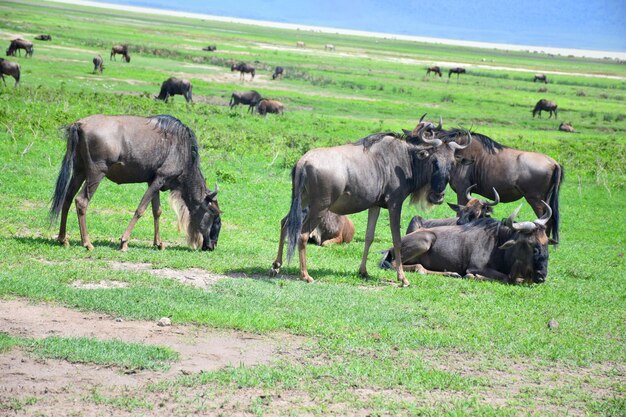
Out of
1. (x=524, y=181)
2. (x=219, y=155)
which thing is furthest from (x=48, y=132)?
(x=524, y=181)

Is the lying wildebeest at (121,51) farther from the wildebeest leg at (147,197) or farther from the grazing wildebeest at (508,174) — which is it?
the wildebeest leg at (147,197)

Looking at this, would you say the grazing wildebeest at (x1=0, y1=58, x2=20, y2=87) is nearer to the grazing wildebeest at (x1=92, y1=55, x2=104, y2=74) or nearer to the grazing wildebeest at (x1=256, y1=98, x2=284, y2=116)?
the grazing wildebeest at (x1=92, y1=55, x2=104, y2=74)

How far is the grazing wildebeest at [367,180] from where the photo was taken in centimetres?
1153

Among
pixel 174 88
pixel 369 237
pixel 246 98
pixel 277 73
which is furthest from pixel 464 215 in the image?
pixel 277 73

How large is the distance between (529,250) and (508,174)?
395 cm

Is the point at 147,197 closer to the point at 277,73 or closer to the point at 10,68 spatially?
the point at 10,68

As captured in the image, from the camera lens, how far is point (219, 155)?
909 inches

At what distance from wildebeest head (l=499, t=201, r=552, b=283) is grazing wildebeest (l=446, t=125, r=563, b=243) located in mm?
3371

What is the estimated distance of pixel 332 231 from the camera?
15508 mm

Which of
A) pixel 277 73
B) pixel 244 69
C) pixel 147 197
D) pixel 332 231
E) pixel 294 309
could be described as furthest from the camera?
pixel 277 73

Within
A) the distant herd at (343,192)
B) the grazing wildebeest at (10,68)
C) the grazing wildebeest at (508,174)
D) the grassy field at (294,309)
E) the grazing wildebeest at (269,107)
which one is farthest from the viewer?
the grazing wildebeest at (269,107)

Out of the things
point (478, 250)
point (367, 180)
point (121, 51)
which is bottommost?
point (121, 51)

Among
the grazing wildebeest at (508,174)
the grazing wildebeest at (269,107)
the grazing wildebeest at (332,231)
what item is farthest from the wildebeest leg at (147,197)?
the grazing wildebeest at (269,107)

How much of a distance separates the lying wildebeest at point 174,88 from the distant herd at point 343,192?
24819mm
